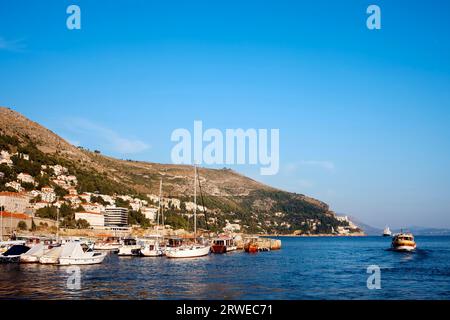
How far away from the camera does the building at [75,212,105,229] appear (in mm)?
138625

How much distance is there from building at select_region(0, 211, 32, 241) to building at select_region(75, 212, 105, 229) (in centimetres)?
2829

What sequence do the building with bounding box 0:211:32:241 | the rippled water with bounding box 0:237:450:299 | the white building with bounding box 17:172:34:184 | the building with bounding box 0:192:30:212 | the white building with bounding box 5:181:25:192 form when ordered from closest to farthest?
the rippled water with bounding box 0:237:450:299 → the building with bounding box 0:211:32:241 → the building with bounding box 0:192:30:212 → the white building with bounding box 5:181:25:192 → the white building with bounding box 17:172:34:184

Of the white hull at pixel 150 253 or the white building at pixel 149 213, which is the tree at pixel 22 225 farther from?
the white building at pixel 149 213

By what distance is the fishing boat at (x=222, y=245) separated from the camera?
289 ft

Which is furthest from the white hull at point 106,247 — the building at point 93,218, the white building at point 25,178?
the white building at point 25,178

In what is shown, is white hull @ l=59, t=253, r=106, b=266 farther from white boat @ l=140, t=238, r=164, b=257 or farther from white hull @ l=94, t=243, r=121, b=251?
white hull @ l=94, t=243, r=121, b=251

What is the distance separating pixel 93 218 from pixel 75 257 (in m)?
93.6

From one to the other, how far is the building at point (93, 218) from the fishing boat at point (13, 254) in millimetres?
80290

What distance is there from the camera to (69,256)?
53.0 meters

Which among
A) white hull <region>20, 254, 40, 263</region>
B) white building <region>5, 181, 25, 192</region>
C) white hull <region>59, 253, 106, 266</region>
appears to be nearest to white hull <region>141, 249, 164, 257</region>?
white hull <region>59, 253, 106, 266</region>

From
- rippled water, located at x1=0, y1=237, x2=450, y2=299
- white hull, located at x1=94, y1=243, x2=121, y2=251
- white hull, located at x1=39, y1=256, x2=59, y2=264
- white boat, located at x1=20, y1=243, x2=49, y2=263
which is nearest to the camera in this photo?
rippled water, located at x1=0, y1=237, x2=450, y2=299

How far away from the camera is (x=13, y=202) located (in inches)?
4611

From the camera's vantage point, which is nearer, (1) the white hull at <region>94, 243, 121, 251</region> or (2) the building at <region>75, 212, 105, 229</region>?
(1) the white hull at <region>94, 243, 121, 251</region>
